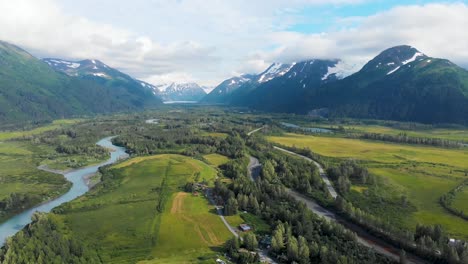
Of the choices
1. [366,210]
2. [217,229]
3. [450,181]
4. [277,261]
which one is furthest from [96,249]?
[450,181]

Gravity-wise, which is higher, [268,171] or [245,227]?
[268,171]

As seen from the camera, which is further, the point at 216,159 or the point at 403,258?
the point at 216,159

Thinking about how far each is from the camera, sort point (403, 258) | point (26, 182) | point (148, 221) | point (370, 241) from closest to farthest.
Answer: point (403, 258) → point (370, 241) → point (148, 221) → point (26, 182)

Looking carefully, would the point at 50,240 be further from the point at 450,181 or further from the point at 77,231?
the point at 450,181

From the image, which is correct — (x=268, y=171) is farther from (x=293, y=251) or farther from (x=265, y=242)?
(x=293, y=251)

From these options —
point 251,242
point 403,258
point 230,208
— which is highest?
→ point 230,208

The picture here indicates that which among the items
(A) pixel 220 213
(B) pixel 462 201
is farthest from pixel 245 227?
(B) pixel 462 201

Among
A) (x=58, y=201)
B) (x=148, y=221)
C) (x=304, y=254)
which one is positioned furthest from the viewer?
(x=58, y=201)
